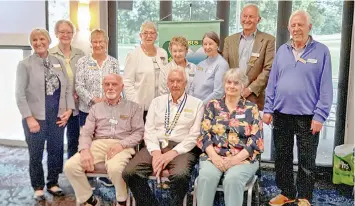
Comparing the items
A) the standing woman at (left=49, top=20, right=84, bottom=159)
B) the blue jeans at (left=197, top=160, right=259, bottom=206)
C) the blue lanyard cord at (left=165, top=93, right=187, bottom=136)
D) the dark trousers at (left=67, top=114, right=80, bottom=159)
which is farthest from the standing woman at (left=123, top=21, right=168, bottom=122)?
the blue jeans at (left=197, top=160, right=259, bottom=206)

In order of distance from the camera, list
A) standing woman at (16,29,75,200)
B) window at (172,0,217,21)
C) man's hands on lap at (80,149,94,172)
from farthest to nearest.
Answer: window at (172,0,217,21), standing woman at (16,29,75,200), man's hands on lap at (80,149,94,172)

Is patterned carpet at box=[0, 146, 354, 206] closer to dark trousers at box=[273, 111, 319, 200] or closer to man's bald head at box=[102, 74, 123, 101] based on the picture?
dark trousers at box=[273, 111, 319, 200]

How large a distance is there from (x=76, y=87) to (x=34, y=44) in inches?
20.2

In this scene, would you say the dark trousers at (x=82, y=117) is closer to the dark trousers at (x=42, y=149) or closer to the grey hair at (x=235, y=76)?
the dark trousers at (x=42, y=149)

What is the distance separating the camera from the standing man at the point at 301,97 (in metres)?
2.99


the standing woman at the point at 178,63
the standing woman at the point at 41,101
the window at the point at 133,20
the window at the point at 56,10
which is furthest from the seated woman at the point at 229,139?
the window at the point at 56,10

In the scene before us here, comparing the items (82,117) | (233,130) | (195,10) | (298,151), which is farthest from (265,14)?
(82,117)

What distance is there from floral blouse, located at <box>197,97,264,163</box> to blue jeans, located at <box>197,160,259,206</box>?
0.12 m

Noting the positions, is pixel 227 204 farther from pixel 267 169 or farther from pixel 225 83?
pixel 267 169

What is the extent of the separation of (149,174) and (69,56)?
1.43 m

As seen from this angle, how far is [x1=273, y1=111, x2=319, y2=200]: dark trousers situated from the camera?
3.11 metres

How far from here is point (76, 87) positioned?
3598mm

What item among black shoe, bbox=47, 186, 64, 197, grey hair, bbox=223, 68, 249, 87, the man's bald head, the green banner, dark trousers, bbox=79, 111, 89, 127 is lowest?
black shoe, bbox=47, 186, 64, 197

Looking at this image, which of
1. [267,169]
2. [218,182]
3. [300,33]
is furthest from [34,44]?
[267,169]
